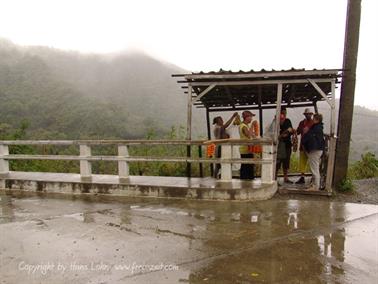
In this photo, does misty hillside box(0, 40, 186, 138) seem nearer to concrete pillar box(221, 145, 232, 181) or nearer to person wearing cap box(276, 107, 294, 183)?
person wearing cap box(276, 107, 294, 183)

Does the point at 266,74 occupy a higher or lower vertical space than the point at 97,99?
higher

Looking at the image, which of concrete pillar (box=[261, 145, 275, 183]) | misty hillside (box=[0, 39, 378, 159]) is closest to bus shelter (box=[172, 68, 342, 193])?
concrete pillar (box=[261, 145, 275, 183])

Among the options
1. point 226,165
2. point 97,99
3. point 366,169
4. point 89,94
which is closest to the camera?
point 226,165

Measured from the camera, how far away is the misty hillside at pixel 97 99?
54.9 meters

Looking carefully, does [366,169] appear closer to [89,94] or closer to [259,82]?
[259,82]

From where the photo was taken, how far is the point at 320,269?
4.50m

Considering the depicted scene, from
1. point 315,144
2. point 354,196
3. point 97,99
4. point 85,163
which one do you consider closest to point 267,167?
point 315,144

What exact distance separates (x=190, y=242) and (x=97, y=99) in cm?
7776

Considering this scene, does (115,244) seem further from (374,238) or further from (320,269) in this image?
(374,238)

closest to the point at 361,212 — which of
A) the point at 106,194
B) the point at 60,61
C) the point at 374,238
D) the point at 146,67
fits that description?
the point at 374,238

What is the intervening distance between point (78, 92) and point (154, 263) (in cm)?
8370

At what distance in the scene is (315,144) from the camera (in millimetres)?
8430

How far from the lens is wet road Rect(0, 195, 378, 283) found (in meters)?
4.39

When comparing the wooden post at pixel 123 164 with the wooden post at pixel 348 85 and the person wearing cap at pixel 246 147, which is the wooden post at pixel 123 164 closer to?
the person wearing cap at pixel 246 147
